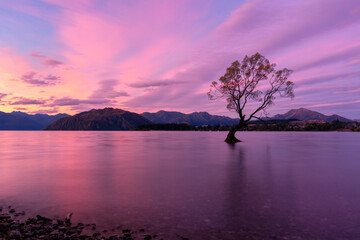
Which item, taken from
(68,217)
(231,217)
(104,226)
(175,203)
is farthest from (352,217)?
(68,217)

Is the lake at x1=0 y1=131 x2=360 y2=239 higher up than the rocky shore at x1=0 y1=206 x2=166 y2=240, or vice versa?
the rocky shore at x1=0 y1=206 x2=166 y2=240

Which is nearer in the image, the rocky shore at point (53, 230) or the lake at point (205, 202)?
the rocky shore at point (53, 230)

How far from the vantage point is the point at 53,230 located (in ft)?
27.9

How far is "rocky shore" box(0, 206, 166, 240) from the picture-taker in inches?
313

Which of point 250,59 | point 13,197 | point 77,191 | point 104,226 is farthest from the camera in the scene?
point 250,59

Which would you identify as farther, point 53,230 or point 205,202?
point 205,202

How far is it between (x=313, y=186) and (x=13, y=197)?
18088mm

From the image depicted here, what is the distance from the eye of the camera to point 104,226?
889 centimetres

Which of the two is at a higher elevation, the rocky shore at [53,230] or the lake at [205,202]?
the rocky shore at [53,230]

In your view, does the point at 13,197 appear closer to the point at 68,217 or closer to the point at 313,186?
the point at 68,217

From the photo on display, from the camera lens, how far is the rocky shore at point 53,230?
26.0 ft

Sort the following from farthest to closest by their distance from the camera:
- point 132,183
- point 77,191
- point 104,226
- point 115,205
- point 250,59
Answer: point 250,59, point 132,183, point 77,191, point 115,205, point 104,226

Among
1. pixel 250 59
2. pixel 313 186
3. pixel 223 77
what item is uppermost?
pixel 250 59

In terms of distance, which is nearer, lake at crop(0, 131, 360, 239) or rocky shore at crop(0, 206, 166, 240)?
rocky shore at crop(0, 206, 166, 240)
